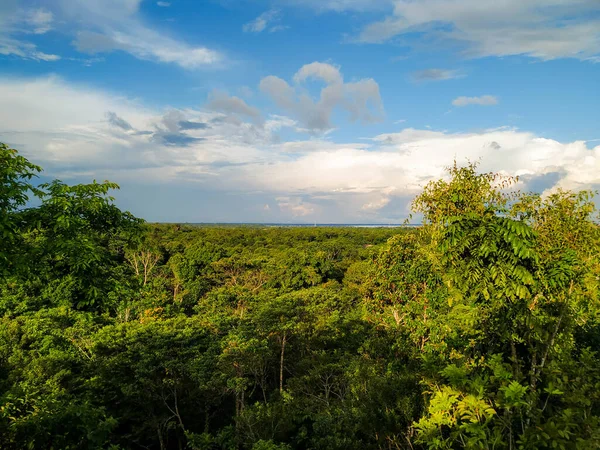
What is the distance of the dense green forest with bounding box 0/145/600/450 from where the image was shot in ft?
13.0

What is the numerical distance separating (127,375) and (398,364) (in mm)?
11814

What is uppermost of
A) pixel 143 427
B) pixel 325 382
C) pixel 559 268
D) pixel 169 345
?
pixel 559 268

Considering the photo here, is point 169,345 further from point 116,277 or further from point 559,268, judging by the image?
point 559,268

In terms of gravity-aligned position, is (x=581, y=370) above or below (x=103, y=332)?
above

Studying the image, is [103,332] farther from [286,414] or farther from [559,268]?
[559,268]

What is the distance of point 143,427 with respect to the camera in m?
16.1

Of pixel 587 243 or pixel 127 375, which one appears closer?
pixel 587 243

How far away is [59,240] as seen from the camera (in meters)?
5.43

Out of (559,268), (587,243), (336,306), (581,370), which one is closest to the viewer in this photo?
Answer: (581,370)

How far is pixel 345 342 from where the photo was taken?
19203mm

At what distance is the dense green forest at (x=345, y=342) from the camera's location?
3.96 metres

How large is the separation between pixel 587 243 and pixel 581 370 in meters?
3.70

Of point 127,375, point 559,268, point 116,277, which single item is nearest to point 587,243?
point 559,268

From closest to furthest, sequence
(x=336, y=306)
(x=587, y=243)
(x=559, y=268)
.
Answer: (x=559, y=268) → (x=587, y=243) → (x=336, y=306)
